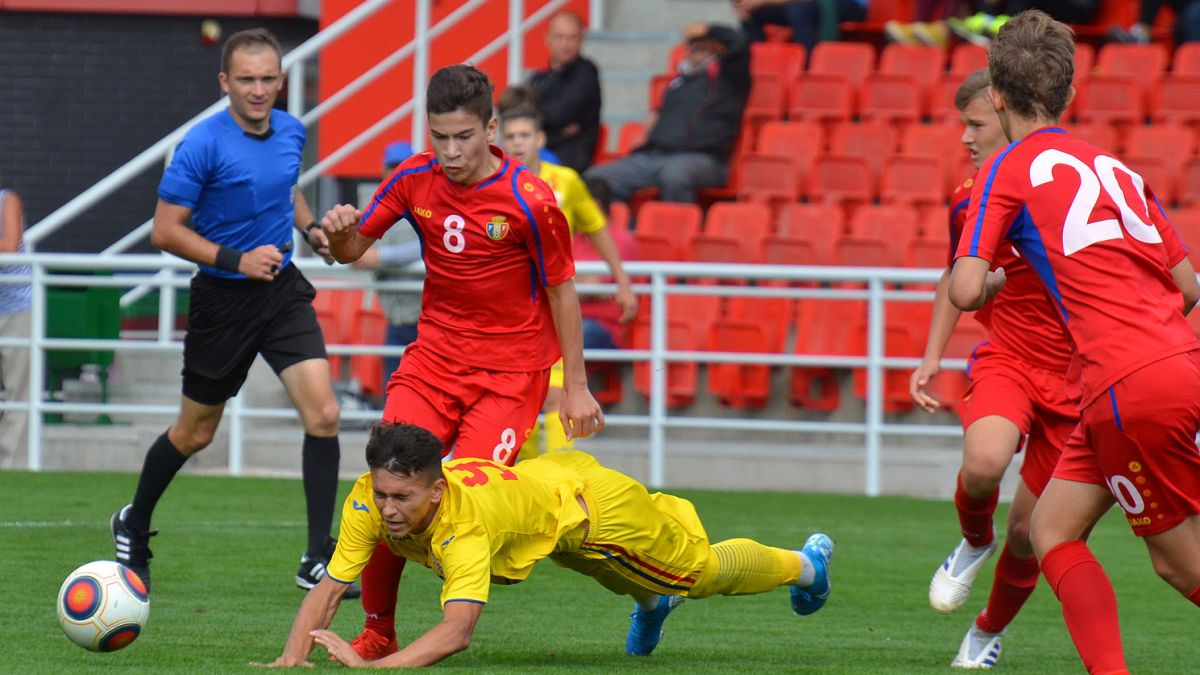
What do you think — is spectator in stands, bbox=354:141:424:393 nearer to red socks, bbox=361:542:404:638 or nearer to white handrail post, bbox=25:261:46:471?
white handrail post, bbox=25:261:46:471

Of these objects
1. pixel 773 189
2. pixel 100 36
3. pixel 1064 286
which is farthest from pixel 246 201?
pixel 100 36

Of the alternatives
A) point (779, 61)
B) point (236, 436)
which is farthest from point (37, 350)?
point (779, 61)

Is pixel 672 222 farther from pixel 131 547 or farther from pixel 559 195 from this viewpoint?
pixel 131 547

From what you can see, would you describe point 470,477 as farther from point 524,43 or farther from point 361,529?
point 524,43

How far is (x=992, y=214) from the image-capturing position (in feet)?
15.5

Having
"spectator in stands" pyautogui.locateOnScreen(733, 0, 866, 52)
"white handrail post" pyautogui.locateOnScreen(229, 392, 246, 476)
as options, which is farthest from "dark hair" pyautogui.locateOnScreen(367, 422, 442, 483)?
"spectator in stands" pyautogui.locateOnScreen(733, 0, 866, 52)

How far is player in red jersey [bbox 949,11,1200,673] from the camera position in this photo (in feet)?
15.2

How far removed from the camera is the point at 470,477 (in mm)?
5227

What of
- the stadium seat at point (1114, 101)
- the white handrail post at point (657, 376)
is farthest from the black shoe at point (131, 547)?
the stadium seat at point (1114, 101)

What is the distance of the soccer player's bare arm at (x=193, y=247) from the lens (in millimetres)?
6871

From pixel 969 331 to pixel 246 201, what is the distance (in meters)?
5.54

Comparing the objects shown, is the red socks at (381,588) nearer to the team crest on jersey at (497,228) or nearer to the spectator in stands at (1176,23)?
the team crest on jersey at (497,228)

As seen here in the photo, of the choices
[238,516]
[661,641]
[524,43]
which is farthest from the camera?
[524,43]

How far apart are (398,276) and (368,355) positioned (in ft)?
3.90
